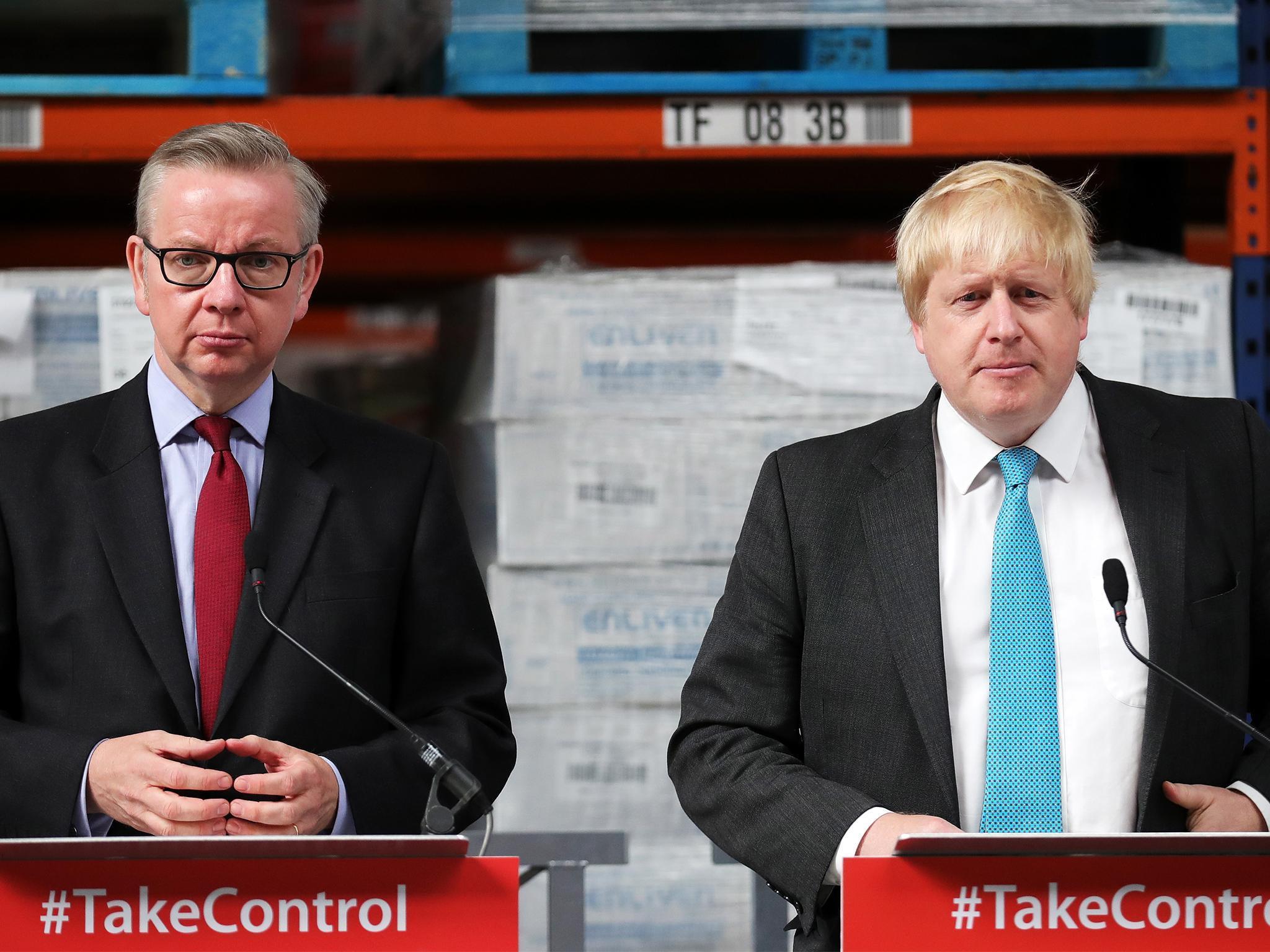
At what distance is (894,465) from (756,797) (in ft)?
1.22

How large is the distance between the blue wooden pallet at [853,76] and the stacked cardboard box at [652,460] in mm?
290

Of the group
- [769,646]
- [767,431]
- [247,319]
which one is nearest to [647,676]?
[767,431]

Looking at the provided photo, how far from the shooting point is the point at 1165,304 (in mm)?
2553

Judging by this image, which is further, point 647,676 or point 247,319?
point 647,676

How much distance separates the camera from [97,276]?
99.2 inches

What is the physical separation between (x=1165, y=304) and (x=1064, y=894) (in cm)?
151

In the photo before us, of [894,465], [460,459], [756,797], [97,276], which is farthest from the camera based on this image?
[460,459]

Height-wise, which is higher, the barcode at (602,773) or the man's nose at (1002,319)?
the man's nose at (1002,319)

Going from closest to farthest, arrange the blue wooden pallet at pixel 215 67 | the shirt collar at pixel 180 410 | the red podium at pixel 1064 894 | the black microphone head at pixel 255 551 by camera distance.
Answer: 1. the red podium at pixel 1064 894
2. the black microphone head at pixel 255 551
3. the shirt collar at pixel 180 410
4. the blue wooden pallet at pixel 215 67

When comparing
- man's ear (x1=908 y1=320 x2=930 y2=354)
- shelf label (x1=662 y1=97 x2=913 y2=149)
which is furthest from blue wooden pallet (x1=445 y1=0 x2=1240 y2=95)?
man's ear (x1=908 y1=320 x2=930 y2=354)

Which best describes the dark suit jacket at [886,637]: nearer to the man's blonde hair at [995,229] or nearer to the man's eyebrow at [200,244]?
the man's blonde hair at [995,229]

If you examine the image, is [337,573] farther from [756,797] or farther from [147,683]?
[756,797]

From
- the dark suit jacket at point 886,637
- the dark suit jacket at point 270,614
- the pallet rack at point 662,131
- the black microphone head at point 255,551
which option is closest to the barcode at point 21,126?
the pallet rack at point 662,131

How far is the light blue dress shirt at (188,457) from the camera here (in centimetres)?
164
